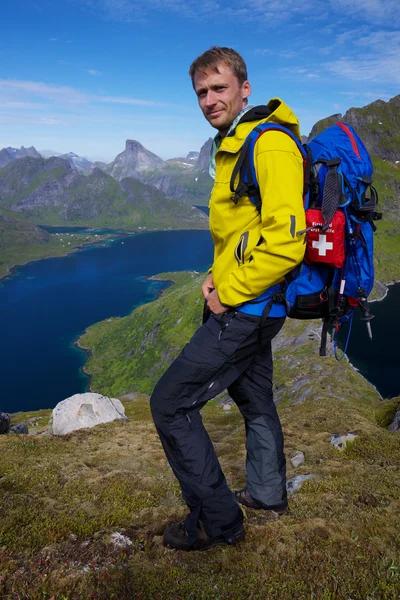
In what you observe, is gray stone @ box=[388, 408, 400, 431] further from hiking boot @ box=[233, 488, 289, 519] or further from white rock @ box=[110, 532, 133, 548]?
white rock @ box=[110, 532, 133, 548]

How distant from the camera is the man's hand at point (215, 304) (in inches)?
228

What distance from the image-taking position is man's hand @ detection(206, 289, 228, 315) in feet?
19.0

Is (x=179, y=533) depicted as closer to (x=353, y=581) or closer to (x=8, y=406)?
(x=353, y=581)

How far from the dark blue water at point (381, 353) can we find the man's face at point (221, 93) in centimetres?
11958

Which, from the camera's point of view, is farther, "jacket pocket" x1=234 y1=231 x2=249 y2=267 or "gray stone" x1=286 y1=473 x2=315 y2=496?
"gray stone" x1=286 y1=473 x2=315 y2=496

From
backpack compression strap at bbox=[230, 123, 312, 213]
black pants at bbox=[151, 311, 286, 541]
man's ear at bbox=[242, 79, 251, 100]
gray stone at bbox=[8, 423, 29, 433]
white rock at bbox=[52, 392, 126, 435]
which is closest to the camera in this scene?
backpack compression strap at bbox=[230, 123, 312, 213]

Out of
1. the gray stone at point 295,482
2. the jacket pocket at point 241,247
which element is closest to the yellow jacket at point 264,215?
the jacket pocket at point 241,247

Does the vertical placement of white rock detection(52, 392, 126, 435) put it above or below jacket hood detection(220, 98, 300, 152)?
below

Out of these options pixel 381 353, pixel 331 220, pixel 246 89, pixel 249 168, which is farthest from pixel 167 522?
pixel 381 353

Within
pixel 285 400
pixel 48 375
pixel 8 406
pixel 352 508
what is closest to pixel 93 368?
pixel 48 375

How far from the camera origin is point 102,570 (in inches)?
229

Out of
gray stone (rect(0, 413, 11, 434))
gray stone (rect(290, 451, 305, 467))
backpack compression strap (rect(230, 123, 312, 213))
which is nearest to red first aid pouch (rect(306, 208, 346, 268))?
backpack compression strap (rect(230, 123, 312, 213))

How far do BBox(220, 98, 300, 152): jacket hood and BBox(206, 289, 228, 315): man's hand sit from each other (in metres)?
2.14

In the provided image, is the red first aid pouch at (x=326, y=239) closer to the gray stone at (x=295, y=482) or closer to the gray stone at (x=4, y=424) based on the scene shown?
the gray stone at (x=295, y=482)
